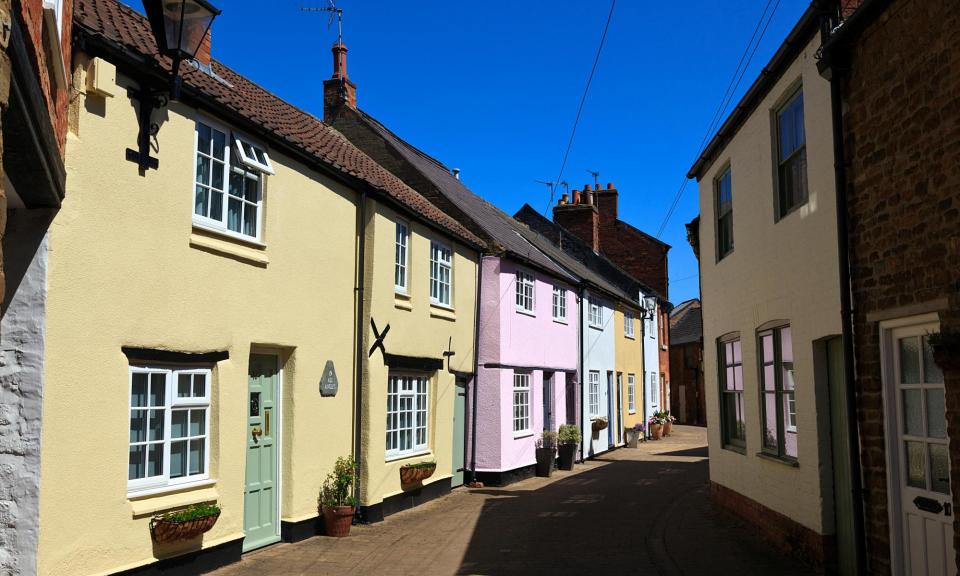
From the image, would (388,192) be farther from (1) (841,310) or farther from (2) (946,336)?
(2) (946,336)

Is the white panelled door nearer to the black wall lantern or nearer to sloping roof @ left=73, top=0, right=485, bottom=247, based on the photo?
the black wall lantern

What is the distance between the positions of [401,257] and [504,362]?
5.13 m

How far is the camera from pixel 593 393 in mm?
26109

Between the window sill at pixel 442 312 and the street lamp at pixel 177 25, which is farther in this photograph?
the window sill at pixel 442 312

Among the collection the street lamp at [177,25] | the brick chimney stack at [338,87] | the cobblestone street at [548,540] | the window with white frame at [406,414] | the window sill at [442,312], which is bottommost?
the cobblestone street at [548,540]

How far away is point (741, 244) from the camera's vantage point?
38.9 feet

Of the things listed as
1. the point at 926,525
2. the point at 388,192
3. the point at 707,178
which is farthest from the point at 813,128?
the point at 388,192

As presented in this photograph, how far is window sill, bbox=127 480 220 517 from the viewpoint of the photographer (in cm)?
809

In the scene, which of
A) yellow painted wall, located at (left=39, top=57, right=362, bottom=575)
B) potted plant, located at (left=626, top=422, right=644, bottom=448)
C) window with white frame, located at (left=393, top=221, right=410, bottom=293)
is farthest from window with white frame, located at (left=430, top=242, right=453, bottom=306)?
potted plant, located at (left=626, top=422, right=644, bottom=448)

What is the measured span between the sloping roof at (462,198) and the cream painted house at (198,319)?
5.96 meters

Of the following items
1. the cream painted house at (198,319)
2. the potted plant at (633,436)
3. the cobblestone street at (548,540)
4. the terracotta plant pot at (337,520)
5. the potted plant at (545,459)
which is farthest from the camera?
the potted plant at (633,436)

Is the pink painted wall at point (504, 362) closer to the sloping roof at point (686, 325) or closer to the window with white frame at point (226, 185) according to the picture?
the window with white frame at point (226, 185)

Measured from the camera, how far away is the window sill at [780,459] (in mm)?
9602

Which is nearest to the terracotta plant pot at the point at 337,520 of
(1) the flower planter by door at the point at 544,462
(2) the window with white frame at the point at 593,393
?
(1) the flower planter by door at the point at 544,462
